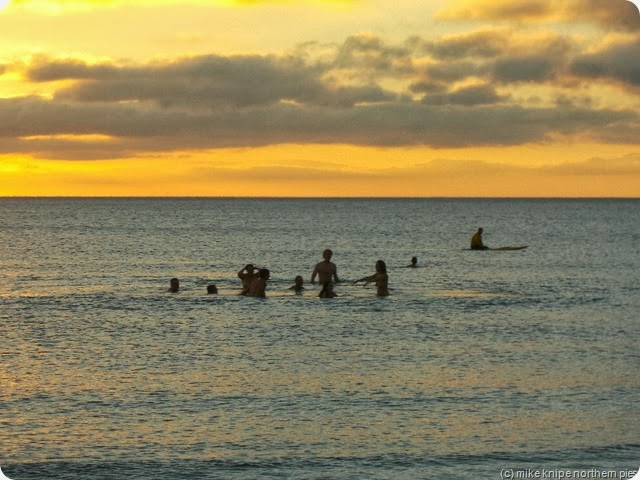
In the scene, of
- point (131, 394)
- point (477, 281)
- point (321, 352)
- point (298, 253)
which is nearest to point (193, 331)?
point (321, 352)

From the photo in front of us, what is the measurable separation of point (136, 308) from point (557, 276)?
23936 mm

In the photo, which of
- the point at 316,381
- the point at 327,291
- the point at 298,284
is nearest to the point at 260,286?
the point at 298,284

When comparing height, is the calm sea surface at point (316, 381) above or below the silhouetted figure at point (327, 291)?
below

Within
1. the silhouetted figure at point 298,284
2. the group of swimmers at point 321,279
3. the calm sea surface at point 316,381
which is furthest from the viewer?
the silhouetted figure at point 298,284

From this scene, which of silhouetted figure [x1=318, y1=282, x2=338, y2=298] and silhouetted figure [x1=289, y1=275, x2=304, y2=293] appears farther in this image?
silhouetted figure [x1=289, y1=275, x2=304, y2=293]

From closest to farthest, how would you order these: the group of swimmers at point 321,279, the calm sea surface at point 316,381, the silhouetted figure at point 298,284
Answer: the calm sea surface at point 316,381, the group of swimmers at point 321,279, the silhouetted figure at point 298,284

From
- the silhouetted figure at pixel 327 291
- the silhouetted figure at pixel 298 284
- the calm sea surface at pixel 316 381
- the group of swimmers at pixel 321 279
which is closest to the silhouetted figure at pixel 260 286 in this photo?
the group of swimmers at pixel 321 279

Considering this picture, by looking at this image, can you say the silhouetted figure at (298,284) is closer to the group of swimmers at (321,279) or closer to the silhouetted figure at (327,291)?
the group of swimmers at (321,279)

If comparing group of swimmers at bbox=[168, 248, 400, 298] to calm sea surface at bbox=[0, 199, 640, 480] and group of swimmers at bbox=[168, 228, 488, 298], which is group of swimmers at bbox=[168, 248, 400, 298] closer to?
group of swimmers at bbox=[168, 228, 488, 298]

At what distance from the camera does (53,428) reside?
16.9 m

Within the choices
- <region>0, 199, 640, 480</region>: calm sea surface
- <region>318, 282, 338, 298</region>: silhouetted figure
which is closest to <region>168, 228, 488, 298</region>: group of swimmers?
<region>318, 282, 338, 298</region>: silhouetted figure

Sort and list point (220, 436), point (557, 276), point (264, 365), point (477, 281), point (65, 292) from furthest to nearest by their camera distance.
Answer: point (557, 276), point (477, 281), point (65, 292), point (264, 365), point (220, 436)

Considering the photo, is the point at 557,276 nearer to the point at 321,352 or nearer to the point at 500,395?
the point at 321,352

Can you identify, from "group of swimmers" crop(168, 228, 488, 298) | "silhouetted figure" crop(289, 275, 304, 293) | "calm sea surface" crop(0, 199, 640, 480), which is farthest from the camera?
"silhouetted figure" crop(289, 275, 304, 293)
